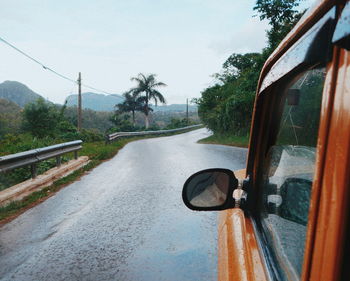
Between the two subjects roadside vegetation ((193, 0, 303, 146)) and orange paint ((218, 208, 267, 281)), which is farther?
roadside vegetation ((193, 0, 303, 146))

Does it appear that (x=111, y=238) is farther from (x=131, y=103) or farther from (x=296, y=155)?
(x=131, y=103)

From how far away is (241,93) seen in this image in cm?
2208

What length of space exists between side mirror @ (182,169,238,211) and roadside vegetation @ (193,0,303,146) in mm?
17685

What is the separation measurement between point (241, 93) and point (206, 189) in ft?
68.0

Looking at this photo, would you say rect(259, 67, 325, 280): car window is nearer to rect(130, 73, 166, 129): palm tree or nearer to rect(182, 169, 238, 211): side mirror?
rect(182, 169, 238, 211): side mirror

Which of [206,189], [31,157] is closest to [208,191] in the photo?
[206,189]

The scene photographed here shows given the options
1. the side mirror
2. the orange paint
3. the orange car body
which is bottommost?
the orange paint

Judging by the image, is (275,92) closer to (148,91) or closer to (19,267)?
(19,267)

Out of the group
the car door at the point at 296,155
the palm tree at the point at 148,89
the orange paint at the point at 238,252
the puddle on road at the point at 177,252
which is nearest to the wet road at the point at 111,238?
the puddle on road at the point at 177,252

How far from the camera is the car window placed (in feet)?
3.59

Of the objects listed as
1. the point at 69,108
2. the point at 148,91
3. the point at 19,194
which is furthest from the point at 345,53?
the point at 69,108

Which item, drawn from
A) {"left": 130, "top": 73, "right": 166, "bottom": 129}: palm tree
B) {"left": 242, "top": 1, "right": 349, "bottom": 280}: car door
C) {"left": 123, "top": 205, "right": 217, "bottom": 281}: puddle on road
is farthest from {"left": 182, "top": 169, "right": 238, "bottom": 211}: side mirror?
{"left": 130, "top": 73, "right": 166, "bottom": 129}: palm tree

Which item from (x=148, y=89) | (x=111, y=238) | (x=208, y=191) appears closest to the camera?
(x=208, y=191)

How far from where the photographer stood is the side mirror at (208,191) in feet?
6.09
